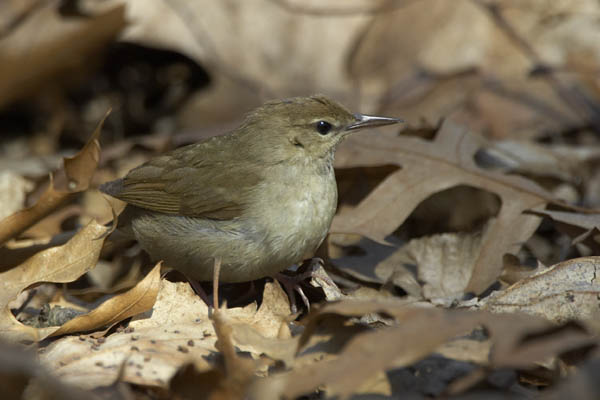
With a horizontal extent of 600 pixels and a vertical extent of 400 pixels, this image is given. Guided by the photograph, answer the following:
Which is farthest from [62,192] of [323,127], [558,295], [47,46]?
[47,46]

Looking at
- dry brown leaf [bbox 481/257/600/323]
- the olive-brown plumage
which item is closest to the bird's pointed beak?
the olive-brown plumage

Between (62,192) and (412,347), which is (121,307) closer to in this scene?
(62,192)

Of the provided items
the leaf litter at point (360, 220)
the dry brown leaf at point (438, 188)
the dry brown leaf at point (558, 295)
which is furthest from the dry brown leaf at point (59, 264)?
the dry brown leaf at point (558, 295)

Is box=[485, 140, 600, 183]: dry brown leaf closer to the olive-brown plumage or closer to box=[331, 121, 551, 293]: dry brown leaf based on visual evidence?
box=[331, 121, 551, 293]: dry brown leaf

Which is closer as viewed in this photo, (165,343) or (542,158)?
(165,343)

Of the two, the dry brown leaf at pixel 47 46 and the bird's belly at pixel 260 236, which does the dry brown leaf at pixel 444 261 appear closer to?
the bird's belly at pixel 260 236

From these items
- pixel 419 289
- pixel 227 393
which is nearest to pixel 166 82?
pixel 419 289

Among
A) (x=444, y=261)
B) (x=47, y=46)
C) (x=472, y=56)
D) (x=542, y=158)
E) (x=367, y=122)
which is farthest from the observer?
(x=472, y=56)
